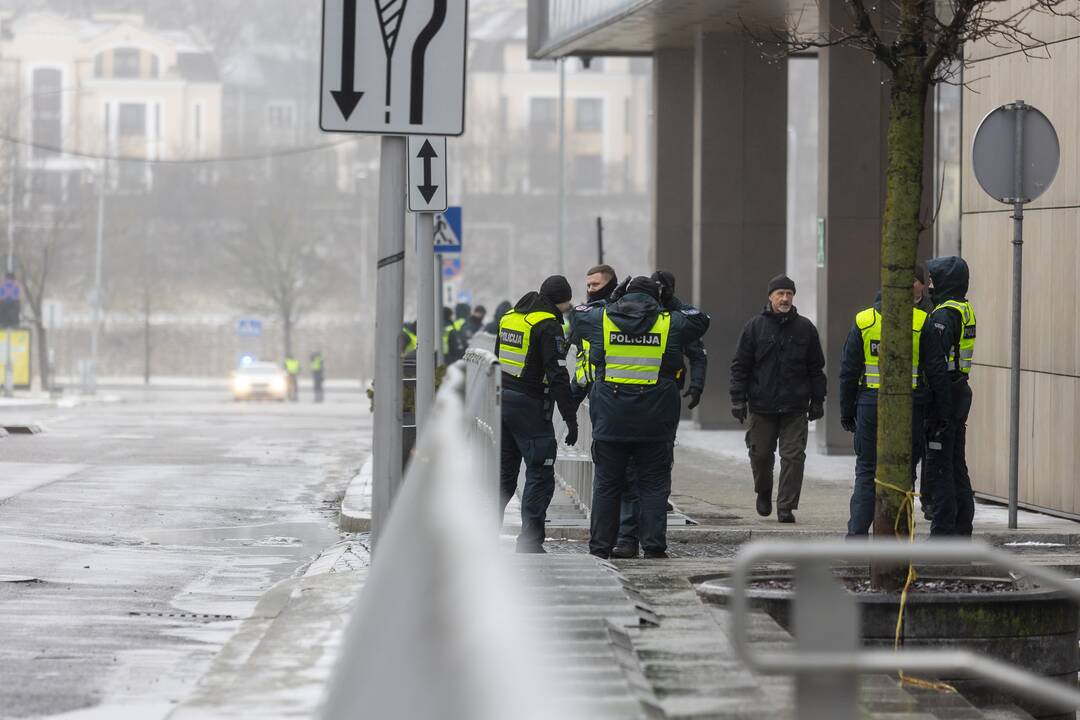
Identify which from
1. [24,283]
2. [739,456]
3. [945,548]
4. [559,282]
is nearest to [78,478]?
[739,456]

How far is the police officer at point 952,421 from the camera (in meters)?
11.2

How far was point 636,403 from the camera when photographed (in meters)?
10.9

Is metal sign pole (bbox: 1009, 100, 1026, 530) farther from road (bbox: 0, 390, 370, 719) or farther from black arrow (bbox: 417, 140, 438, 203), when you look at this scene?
road (bbox: 0, 390, 370, 719)

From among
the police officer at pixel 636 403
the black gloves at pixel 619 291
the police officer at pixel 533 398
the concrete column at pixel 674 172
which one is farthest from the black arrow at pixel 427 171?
the concrete column at pixel 674 172

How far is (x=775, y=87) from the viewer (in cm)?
2592

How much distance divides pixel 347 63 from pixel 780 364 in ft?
21.2

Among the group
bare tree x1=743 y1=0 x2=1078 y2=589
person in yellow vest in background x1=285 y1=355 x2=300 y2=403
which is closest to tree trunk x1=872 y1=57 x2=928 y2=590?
bare tree x1=743 y1=0 x2=1078 y2=589

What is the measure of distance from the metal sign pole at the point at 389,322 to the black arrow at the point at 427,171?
182 inches

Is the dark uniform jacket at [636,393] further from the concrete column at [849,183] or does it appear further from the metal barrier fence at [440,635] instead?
the concrete column at [849,183]

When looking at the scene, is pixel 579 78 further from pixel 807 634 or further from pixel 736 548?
pixel 807 634

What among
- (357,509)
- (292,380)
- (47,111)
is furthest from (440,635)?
(47,111)

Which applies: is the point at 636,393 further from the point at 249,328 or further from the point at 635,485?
the point at 249,328

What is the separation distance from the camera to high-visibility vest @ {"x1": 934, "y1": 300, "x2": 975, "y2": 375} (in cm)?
1145

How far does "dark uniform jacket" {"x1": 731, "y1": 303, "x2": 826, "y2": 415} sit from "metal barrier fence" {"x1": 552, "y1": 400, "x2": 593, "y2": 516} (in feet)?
3.69
